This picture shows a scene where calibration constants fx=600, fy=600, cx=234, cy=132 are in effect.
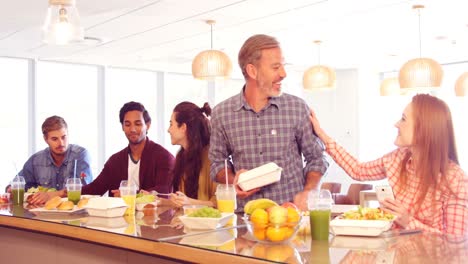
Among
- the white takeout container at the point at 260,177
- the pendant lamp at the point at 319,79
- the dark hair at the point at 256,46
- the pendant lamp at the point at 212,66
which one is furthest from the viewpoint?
the pendant lamp at the point at 319,79

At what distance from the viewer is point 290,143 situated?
3.05 meters

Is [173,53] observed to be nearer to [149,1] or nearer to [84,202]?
[149,1]

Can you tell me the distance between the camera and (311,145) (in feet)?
9.96

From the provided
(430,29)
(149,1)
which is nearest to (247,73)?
(149,1)

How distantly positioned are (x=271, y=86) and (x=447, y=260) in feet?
4.82

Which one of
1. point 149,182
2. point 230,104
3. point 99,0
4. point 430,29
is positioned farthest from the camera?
point 430,29

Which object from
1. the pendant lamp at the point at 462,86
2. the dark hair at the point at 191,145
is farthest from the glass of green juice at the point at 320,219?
the pendant lamp at the point at 462,86

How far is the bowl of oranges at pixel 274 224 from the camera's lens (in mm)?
1915

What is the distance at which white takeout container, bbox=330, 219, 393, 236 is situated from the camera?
203 cm

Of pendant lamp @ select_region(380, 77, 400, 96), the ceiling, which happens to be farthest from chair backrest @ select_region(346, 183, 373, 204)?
the ceiling

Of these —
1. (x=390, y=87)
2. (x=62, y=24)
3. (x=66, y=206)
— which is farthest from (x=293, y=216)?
(x=390, y=87)

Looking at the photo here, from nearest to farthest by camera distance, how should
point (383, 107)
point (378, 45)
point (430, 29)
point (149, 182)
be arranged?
1. point (149, 182)
2. point (430, 29)
3. point (378, 45)
4. point (383, 107)

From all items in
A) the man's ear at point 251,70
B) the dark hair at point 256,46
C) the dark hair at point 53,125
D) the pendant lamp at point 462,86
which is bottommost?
the dark hair at point 53,125

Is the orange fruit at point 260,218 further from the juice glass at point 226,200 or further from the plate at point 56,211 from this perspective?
the plate at point 56,211
